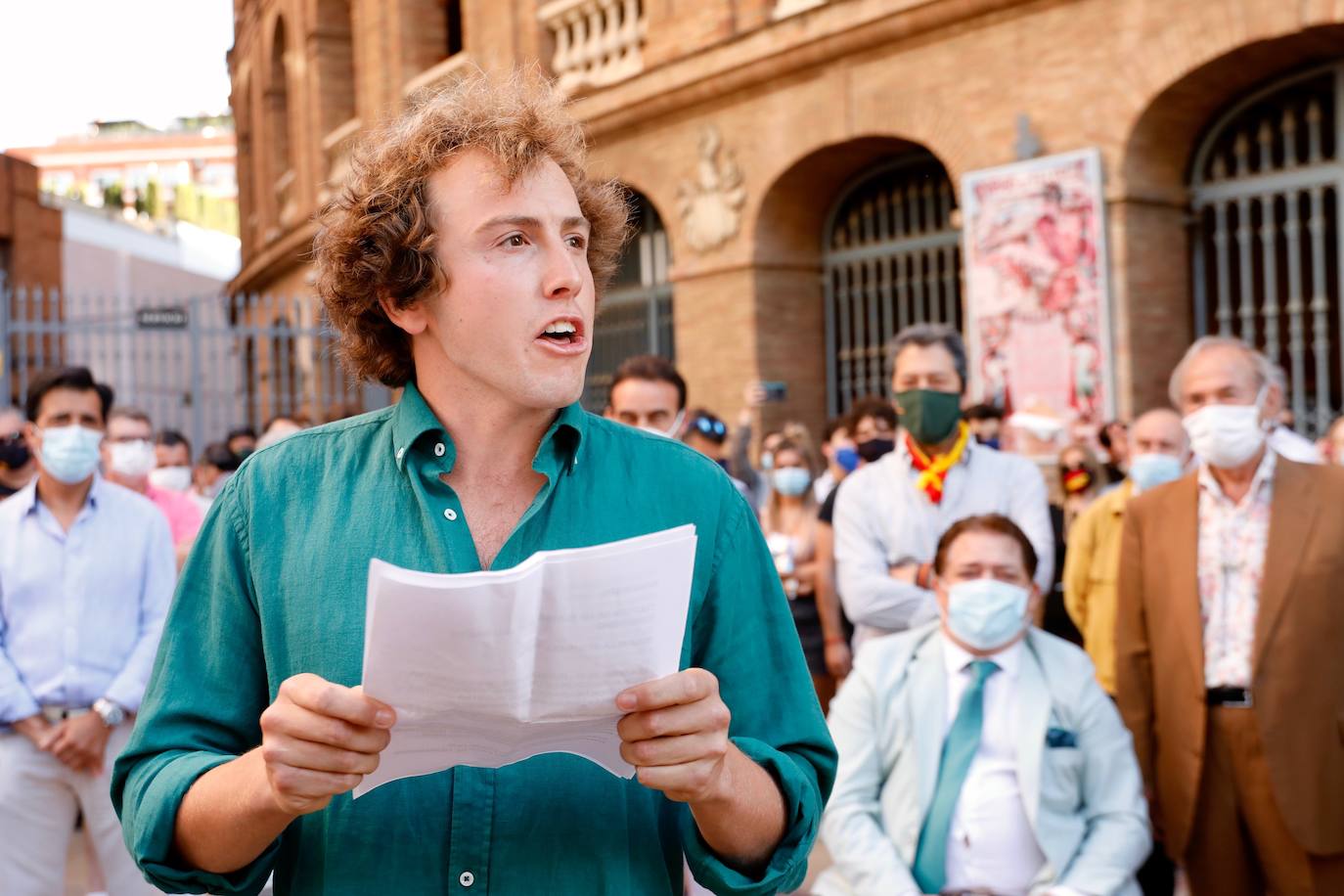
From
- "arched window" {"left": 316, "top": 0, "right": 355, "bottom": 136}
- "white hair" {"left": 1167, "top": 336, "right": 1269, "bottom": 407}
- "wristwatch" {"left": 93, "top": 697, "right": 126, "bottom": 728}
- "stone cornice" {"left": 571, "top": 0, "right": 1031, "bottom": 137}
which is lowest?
"wristwatch" {"left": 93, "top": 697, "right": 126, "bottom": 728}

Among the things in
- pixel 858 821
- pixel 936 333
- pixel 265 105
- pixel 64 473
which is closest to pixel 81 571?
pixel 64 473

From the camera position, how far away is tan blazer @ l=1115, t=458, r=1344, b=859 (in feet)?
16.1

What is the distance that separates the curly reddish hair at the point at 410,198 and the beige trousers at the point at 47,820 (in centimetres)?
322

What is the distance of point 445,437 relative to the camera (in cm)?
213

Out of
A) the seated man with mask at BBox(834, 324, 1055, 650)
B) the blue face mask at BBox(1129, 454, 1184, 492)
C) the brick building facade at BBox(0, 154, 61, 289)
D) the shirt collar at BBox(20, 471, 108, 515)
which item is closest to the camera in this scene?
the shirt collar at BBox(20, 471, 108, 515)

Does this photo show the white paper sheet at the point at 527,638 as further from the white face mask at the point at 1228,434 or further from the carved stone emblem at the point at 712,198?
the carved stone emblem at the point at 712,198

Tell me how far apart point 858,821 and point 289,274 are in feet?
72.7

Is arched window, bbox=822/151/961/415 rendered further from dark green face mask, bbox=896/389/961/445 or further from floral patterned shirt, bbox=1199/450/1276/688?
floral patterned shirt, bbox=1199/450/1276/688

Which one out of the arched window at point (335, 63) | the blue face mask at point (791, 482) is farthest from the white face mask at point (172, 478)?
the arched window at point (335, 63)

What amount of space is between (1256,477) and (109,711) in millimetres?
3988

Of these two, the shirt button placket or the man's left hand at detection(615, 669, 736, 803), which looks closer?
the man's left hand at detection(615, 669, 736, 803)

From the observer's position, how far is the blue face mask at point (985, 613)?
486 cm

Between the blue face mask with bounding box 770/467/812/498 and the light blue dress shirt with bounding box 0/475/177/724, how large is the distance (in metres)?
3.53

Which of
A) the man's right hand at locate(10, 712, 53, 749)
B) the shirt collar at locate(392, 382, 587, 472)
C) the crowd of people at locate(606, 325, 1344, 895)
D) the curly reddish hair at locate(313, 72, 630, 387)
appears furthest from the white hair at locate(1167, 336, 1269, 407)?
the man's right hand at locate(10, 712, 53, 749)
